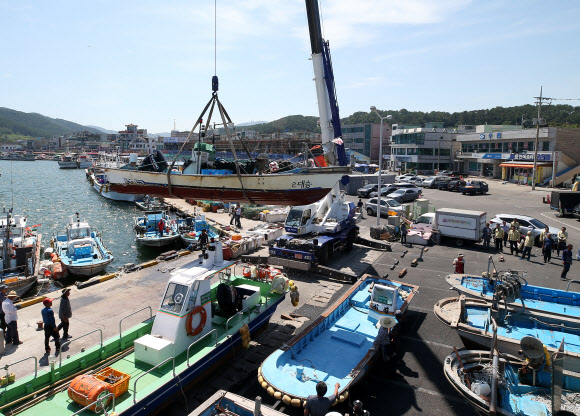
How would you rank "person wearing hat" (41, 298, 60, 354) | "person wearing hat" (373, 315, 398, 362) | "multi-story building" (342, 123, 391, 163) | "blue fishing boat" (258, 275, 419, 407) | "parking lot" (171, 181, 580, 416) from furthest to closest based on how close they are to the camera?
1. "multi-story building" (342, 123, 391, 163)
2. "person wearing hat" (41, 298, 60, 354)
3. "person wearing hat" (373, 315, 398, 362)
4. "parking lot" (171, 181, 580, 416)
5. "blue fishing boat" (258, 275, 419, 407)

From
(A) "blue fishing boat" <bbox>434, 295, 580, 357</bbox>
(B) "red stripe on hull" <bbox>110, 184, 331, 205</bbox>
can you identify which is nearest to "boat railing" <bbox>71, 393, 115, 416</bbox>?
(B) "red stripe on hull" <bbox>110, 184, 331, 205</bbox>

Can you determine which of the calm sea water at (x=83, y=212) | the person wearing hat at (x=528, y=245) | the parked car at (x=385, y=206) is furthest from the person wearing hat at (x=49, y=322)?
the parked car at (x=385, y=206)

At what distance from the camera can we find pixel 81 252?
20219 mm

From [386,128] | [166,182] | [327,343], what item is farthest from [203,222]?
[386,128]

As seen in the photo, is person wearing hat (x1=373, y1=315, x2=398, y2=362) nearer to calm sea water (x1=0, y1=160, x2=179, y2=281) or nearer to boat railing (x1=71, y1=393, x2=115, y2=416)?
boat railing (x1=71, y1=393, x2=115, y2=416)

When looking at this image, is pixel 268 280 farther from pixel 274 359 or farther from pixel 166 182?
pixel 166 182

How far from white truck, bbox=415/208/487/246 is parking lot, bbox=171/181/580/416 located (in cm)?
66

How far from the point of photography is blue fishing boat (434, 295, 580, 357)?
8.69 meters

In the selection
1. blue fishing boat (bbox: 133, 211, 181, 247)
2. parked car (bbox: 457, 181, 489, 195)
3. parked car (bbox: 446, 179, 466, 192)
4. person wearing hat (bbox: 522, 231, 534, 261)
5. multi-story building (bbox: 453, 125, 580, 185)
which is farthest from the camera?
multi-story building (bbox: 453, 125, 580, 185)

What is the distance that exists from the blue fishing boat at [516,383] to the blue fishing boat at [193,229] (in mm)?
18213

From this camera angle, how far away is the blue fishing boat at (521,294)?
32.2 ft

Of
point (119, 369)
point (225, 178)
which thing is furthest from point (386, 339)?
point (225, 178)

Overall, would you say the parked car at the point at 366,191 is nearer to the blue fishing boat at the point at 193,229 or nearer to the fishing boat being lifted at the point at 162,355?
the blue fishing boat at the point at 193,229

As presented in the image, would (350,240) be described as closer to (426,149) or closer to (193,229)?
(193,229)
